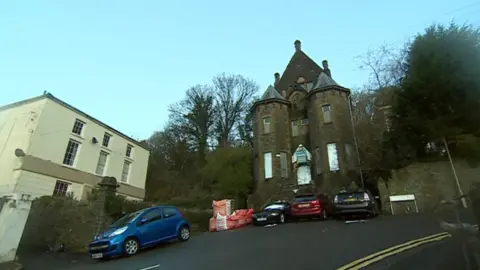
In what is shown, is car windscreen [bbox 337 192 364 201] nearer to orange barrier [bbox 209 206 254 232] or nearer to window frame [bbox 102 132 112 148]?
orange barrier [bbox 209 206 254 232]

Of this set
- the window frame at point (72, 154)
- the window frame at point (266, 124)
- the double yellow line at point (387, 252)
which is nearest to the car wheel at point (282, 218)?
the double yellow line at point (387, 252)

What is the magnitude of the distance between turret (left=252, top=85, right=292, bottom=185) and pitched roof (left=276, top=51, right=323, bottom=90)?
462cm

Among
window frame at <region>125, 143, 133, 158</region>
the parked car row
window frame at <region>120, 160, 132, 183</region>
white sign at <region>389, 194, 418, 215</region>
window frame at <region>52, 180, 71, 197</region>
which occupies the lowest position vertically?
the parked car row

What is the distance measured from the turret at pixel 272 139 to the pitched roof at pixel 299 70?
182 inches

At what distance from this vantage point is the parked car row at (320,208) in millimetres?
17219

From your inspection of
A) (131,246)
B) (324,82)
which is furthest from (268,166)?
(131,246)

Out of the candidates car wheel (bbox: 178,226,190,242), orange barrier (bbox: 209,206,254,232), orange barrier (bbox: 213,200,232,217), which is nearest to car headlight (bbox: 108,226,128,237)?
car wheel (bbox: 178,226,190,242)

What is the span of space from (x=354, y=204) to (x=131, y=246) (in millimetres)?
11329

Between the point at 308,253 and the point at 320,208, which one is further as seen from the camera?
the point at 320,208

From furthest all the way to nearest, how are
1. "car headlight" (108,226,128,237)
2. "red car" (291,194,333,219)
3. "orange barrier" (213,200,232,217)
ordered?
"orange barrier" (213,200,232,217) < "red car" (291,194,333,219) < "car headlight" (108,226,128,237)

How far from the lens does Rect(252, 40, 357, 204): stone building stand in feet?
95.8

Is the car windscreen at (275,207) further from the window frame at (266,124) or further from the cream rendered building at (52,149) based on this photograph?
the cream rendered building at (52,149)

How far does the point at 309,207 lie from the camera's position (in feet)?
62.9

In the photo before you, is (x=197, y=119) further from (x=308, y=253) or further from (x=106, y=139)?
(x=308, y=253)
